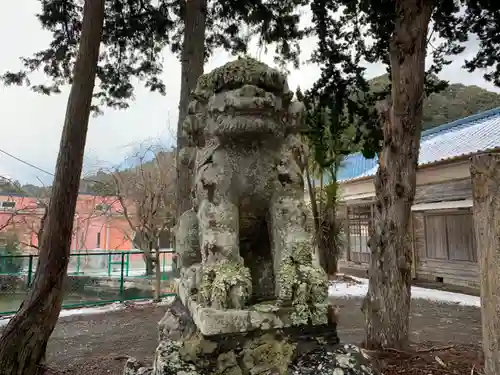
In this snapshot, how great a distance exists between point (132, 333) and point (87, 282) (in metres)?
3.18

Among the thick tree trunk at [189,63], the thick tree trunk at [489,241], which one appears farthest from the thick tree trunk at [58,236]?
the thick tree trunk at [489,241]

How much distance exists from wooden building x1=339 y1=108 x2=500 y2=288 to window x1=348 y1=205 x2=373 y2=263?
30 mm

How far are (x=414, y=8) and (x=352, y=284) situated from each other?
723cm

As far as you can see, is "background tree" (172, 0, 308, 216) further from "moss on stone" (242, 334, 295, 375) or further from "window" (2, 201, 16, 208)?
"window" (2, 201, 16, 208)

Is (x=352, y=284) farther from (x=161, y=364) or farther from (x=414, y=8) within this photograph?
(x=161, y=364)

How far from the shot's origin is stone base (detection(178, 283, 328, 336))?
1409 millimetres

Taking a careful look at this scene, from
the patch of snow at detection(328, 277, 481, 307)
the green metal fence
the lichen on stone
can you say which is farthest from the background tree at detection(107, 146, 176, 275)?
the lichen on stone

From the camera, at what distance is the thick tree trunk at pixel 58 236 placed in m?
3.28

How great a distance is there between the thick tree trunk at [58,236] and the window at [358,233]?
29.7 feet

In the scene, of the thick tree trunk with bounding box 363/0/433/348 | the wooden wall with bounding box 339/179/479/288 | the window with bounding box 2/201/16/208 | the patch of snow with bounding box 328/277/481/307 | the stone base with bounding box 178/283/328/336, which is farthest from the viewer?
the window with bounding box 2/201/16/208

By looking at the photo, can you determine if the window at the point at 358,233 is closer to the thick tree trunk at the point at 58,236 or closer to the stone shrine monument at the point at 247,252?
the thick tree trunk at the point at 58,236

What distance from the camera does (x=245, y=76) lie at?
1661mm

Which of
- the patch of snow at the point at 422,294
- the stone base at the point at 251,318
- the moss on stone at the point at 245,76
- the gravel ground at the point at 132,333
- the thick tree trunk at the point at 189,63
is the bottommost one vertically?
the gravel ground at the point at 132,333

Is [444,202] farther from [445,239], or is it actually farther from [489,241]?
[489,241]
